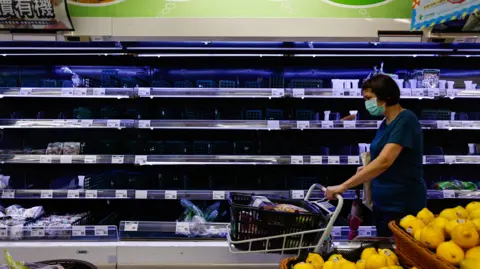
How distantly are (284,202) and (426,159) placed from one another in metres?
1.92

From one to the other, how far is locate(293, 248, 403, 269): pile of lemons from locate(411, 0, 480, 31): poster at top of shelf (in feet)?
5.35

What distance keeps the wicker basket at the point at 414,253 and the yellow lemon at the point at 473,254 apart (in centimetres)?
7

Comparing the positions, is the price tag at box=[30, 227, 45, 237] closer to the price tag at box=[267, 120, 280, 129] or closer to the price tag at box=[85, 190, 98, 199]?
the price tag at box=[85, 190, 98, 199]

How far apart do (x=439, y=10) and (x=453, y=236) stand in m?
1.83

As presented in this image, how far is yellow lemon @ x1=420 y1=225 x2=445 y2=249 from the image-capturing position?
121cm

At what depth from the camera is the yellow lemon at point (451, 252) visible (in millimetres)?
1101

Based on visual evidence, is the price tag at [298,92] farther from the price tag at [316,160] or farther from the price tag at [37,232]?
the price tag at [37,232]

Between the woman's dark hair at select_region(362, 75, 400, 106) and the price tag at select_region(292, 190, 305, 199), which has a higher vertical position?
the woman's dark hair at select_region(362, 75, 400, 106)

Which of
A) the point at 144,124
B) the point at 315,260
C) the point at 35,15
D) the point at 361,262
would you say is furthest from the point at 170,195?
the point at 361,262

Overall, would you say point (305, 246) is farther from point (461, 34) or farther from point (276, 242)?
point (461, 34)

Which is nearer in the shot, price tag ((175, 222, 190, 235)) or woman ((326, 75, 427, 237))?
woman ((326, 75, 427, 237))

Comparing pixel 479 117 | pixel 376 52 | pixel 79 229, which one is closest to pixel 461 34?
pixel 376 52

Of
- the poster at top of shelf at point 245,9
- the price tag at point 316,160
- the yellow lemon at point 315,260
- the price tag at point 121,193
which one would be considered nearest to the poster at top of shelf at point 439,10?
the poster at top of shelf at point 245,9

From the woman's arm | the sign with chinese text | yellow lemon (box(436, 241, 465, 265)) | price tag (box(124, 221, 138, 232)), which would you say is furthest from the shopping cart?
the sign with chinese text
